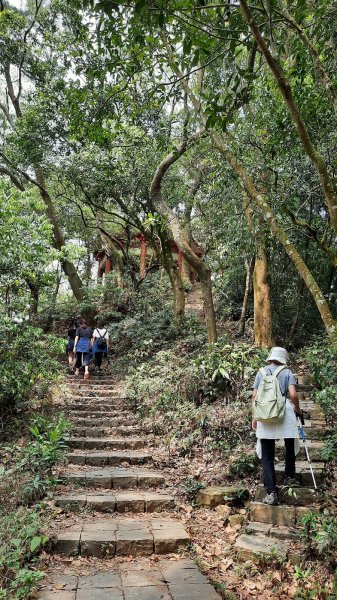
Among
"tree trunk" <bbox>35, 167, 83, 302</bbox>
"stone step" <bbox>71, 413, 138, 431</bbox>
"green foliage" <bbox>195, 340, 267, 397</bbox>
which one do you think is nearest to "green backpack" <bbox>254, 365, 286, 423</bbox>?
"green foliage" <bbox>195, 340, 267, 397</bbox>

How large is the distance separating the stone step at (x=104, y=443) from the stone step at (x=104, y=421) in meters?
0.77

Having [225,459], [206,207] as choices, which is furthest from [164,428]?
[206,207]

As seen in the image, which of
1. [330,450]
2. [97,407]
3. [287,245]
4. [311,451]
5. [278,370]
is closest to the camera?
[278,370]

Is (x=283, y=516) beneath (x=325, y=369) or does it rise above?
beneath

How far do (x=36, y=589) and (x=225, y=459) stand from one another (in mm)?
3362

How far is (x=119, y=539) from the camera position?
455 centimetres

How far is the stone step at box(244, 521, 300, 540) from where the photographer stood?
4578 mm

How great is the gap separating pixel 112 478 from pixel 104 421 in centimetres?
282

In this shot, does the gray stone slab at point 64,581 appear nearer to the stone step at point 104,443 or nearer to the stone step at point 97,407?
the stone step at point 104,443

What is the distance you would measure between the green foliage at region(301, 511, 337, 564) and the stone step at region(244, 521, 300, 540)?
0.18 m

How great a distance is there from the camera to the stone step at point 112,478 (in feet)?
20.0

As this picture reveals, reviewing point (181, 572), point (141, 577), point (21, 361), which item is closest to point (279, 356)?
point (181, 572)

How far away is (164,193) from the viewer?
16672 mm

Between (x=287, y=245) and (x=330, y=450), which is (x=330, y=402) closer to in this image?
(x=330, y=450)
